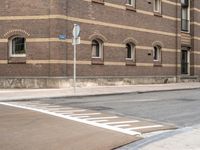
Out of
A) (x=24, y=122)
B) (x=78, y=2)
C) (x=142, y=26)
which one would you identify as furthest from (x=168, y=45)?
(x=24, y=122)

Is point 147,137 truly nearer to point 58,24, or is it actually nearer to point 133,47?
point 58,24

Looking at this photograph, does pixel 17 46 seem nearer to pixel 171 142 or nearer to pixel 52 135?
pixel 52 135

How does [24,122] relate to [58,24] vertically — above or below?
below

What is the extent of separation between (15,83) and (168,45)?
1592 cm

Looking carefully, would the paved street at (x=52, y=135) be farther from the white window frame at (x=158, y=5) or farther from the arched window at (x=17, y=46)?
the white window frame at (x=158, y=5)

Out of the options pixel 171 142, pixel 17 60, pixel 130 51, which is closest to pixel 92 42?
pixel 130 51

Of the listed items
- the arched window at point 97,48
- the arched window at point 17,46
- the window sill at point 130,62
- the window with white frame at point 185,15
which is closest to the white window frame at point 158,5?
the window with white frame at point 185,15

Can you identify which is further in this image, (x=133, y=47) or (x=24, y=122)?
(x=133, y=47)

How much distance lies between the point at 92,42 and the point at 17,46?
5199 millimetres

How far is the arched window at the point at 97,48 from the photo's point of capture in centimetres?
3062

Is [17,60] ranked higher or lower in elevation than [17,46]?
lower

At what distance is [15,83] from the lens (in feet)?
90.4

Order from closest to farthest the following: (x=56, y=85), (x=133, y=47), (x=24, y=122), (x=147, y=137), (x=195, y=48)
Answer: (x=147, y=137), (x=24, y=122), (x=56, y=85), (x=133, y=47), (x=195, y=48)

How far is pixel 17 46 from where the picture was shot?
93.2ft
